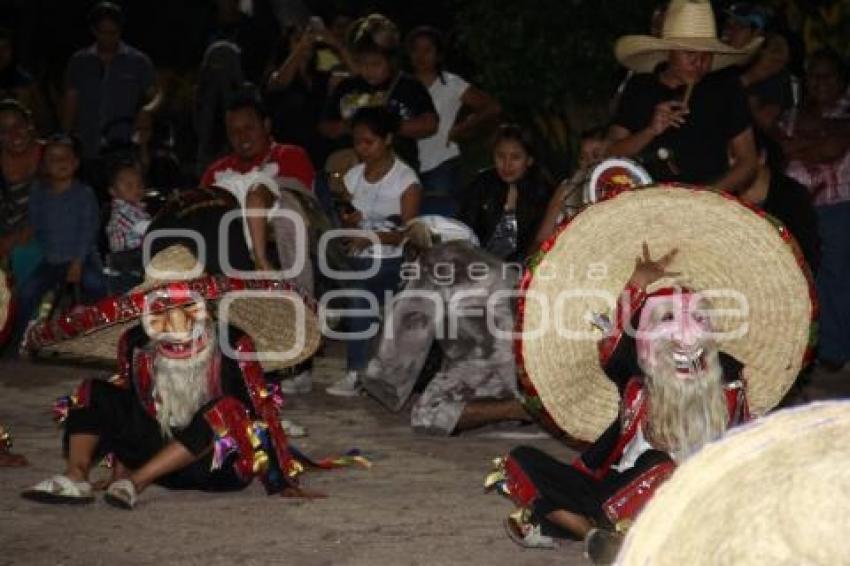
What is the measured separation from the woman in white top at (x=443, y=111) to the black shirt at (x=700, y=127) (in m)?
2.59

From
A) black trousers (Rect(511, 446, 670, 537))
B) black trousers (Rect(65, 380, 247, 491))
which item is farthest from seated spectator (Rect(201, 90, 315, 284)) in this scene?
black trousers (Rect(511, 446, 670, 537))

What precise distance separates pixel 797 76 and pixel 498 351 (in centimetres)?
327

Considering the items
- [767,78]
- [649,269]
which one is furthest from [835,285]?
[649,269]

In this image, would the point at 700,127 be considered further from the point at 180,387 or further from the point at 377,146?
the point at 180,387

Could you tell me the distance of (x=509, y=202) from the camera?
9258 millimetres

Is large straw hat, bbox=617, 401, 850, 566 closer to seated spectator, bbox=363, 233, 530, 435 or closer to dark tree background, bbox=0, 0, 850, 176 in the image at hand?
seated spectator, bbox=363, 233, 530, 435

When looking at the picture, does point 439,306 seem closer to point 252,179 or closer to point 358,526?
point 252,179

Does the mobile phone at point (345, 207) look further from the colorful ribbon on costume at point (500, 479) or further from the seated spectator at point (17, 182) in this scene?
the colorful ribbon on costume at point (500, 479)

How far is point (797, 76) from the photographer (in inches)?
437

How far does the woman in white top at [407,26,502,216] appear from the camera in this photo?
10.8 meters

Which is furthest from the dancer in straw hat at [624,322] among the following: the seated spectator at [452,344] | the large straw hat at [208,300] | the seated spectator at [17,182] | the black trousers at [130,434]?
the seated spectator at [17,182]

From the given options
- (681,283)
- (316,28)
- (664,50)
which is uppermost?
(664,50)

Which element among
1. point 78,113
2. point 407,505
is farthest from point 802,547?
point 78,113

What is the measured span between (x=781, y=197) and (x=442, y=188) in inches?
92.8
